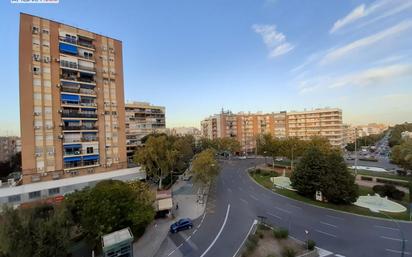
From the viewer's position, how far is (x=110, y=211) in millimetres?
21031

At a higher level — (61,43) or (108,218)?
Result: (61,43)

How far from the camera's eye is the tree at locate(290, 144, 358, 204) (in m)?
30.7

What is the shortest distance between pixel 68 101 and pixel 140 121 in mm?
34580

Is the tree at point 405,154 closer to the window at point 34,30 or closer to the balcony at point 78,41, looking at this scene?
the balcony at point 78,41

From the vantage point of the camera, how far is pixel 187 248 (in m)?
21.0

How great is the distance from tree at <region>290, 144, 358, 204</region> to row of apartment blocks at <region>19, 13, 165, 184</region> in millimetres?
35656

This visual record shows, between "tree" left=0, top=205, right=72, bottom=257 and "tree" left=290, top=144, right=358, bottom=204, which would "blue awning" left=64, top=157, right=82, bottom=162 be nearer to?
"tree" left=0, top=205, right=72, bottom=257

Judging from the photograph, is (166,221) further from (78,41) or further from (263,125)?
(263,125)

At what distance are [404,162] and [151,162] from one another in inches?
2043

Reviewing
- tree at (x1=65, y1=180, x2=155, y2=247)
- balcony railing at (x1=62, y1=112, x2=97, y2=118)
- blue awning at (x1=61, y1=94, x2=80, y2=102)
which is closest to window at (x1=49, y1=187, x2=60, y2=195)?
balcony railing at (x1=62, y1=112, x2=97, y2=118)

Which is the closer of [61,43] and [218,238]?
[218,238]

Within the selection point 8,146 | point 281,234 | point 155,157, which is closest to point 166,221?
point 281,234

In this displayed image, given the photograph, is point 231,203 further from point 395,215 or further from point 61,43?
point 61,43

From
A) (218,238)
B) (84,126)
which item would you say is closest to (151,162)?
(84,126)
